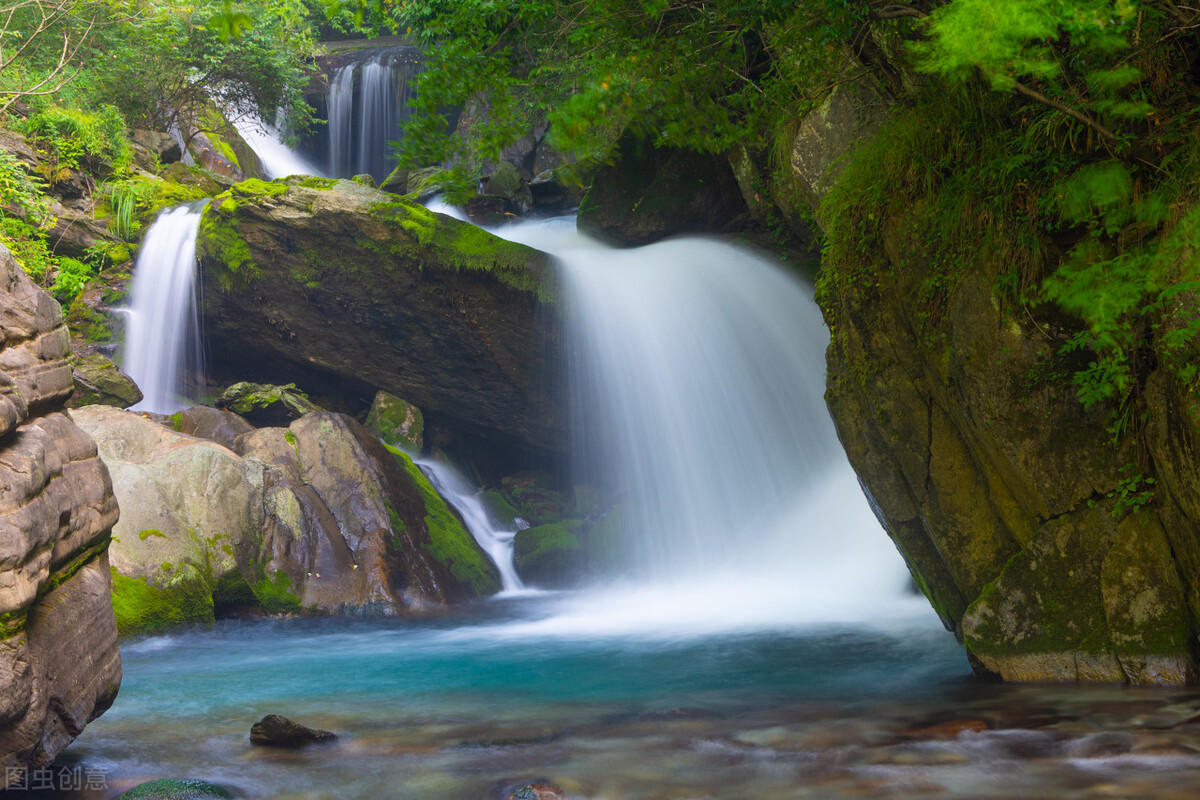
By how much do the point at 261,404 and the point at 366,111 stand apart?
13596 millimetres

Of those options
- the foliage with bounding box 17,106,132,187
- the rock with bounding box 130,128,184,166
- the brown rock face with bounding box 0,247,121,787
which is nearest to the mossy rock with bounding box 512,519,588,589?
the brown rock face with bounding box 0,247,121,787

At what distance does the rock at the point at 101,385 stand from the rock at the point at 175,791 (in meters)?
8.45

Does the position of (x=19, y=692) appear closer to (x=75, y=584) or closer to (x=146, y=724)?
(x=75, y=584)

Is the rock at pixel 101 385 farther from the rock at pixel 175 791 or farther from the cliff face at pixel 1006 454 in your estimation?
the cliff face at pixel 1006 454

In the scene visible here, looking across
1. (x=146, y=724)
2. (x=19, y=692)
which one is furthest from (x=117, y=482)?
(x=19, y=692)

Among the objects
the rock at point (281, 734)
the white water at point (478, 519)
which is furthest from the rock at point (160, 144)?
the rock at point (281, 734)

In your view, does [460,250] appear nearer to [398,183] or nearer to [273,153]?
[398,183]

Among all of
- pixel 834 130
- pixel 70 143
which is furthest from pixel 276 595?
pixel 70 143

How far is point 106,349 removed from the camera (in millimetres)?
12008

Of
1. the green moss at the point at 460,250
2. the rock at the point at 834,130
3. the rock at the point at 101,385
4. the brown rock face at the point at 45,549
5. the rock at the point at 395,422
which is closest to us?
the brown rock face at the point at 45,549

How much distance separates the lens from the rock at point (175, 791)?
3494 mm

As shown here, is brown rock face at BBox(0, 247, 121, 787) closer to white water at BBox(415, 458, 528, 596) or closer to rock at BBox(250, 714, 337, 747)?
rock at BBox(250, 714, 337, 747)

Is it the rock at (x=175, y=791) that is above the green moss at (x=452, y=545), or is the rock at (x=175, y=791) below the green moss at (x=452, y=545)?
below

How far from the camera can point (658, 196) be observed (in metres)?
12.3
